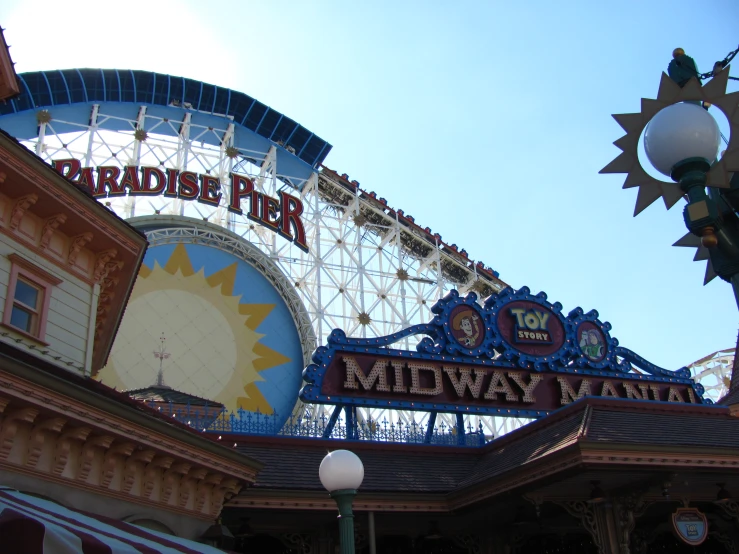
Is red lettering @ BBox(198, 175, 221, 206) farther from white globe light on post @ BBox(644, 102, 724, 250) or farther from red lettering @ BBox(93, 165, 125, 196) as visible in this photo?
white globe light on post @ BBox(644, 102, 724, 250)

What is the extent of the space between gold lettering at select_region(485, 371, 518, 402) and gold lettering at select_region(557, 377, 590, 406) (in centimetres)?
141

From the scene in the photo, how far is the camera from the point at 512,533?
48.5 feet

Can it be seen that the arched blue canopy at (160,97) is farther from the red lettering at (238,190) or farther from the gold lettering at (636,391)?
the gold lettering at (636,391)

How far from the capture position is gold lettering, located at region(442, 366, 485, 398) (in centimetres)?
1825

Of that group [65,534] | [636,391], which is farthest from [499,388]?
[65,534]

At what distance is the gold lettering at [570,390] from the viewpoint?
759 inches

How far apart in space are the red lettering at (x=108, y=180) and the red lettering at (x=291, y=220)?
6665 mm

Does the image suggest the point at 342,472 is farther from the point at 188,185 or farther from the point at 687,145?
the point at 188,185

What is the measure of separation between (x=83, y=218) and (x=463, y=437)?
30.6 feet

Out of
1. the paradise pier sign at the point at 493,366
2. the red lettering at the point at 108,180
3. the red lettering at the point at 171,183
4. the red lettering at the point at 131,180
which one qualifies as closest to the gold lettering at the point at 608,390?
the paradise pier sign at the point at 493,366

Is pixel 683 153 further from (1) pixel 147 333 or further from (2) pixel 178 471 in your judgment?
(1) pixel 147 333

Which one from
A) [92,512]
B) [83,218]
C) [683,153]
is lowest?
[92,512]

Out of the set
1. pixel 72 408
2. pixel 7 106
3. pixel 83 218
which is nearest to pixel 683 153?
pixel 72 408

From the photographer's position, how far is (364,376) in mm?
17578
